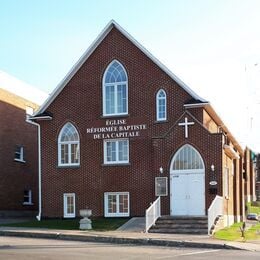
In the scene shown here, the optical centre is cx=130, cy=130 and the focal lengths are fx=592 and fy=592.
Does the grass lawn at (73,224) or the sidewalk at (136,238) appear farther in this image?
the grass lawn at (73,224)

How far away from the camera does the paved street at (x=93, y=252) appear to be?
1815 centimetres

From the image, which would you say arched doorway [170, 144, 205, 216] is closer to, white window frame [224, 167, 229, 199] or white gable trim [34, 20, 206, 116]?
white window frame [224, 167, 229, 199]

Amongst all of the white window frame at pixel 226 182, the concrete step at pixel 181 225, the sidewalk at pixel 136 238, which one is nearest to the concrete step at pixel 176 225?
the concrete step at pixel 181 225

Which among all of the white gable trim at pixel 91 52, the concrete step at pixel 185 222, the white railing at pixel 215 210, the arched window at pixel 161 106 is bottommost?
the concrete step at pixel 185 222

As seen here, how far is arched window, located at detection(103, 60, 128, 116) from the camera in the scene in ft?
115

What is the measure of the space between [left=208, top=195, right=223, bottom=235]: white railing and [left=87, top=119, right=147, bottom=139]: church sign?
6210 millimetres

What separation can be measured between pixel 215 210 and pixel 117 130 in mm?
7945

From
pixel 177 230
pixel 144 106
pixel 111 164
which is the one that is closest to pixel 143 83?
pixel 144 106

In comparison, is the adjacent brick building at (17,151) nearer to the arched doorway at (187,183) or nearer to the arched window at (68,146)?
the arched window at (68,146)

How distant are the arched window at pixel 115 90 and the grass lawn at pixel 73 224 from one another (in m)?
6.34

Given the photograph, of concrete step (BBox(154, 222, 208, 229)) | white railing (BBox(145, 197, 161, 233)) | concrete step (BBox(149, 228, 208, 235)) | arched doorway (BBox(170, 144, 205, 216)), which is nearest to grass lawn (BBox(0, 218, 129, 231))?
white railing (BBox(145, 197, 161, 233))

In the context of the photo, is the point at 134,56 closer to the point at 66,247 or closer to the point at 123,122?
the point at 123,122

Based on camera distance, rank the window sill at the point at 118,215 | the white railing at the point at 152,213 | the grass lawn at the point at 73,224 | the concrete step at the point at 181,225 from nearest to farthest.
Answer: the concrete step at the point at 181,225, the white railing at the point at 152,213, the grass lawn at the point at 73,224, the window sill at the point at 118,215

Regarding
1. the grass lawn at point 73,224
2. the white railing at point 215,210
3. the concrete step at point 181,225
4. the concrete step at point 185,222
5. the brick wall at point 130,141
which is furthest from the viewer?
the brick wall at point 130,141
